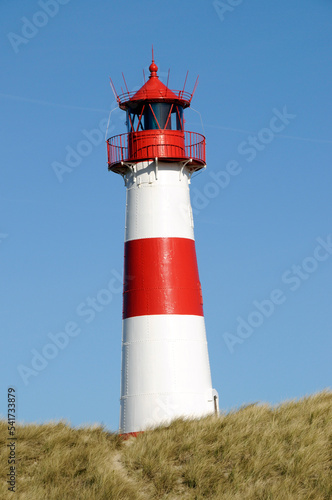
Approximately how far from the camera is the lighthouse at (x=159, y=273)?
21.4 m

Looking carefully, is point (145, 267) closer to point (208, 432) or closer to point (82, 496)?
point (208, 432)

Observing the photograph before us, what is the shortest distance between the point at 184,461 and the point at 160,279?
237 inches

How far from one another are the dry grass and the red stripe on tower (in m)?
3.86

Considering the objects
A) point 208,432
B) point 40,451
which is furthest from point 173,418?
point 40,451

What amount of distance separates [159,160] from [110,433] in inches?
299

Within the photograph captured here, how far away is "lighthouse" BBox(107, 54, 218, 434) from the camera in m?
21.4

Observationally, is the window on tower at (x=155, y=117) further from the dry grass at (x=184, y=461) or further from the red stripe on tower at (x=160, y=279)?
the dry grass at (x=184, y=461)

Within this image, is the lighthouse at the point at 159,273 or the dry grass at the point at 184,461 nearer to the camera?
the dry grass at the point at 184,461

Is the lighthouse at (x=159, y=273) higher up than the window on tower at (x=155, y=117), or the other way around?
the window on tower at (x=155, y=117)

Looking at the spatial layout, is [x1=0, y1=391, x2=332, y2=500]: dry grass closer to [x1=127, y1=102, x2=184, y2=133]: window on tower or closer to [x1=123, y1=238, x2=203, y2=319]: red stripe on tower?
[x1=123, y1=238, x2=203, y2=319]: red stripe on tower

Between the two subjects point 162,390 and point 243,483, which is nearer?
point 243,483

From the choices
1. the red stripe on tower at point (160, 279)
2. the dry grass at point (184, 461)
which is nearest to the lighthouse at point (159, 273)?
the red stripe on tower at point (160, 279)

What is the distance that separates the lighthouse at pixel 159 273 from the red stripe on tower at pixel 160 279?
27 millimetres

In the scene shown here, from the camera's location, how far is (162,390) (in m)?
21.3
